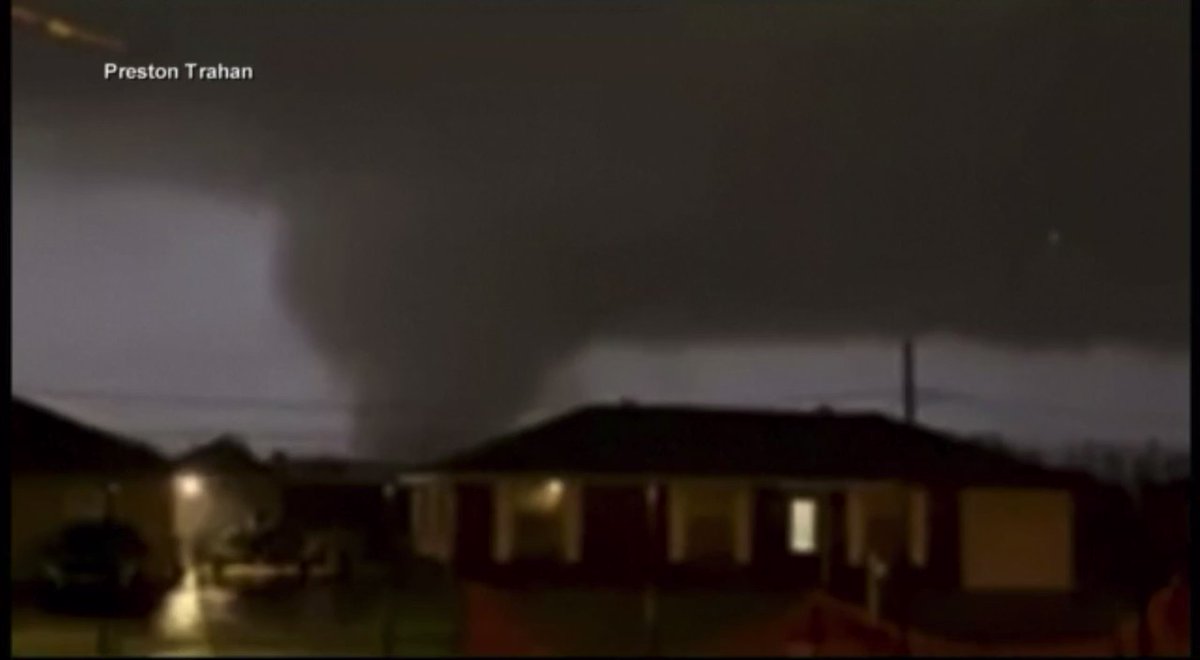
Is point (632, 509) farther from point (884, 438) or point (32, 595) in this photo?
point (32, 595)

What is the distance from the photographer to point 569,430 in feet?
12.6

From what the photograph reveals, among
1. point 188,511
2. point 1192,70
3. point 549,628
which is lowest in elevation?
point 549,628

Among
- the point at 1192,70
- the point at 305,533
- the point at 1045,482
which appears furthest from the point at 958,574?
the point at 1192,70

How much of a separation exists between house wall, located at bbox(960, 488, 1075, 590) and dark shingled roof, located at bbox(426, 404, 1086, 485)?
0.06 meters

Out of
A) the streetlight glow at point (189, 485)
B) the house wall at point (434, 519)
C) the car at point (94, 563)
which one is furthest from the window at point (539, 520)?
the car at point (94, 563)

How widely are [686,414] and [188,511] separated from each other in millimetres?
1003

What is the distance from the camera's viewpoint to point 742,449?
4062mm

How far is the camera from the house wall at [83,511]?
12.8 ft

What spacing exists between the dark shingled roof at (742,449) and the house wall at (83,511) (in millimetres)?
584

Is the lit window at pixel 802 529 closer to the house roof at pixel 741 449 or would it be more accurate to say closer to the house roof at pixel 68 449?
the house roof at pixel 741 449

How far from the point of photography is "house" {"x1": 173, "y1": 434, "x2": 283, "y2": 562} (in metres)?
3.78

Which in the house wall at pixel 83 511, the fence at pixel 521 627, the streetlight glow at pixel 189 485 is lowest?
the fence at pixel 521 627

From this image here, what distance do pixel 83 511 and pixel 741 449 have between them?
52.5 inches

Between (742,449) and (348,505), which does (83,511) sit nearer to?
(348,505)
